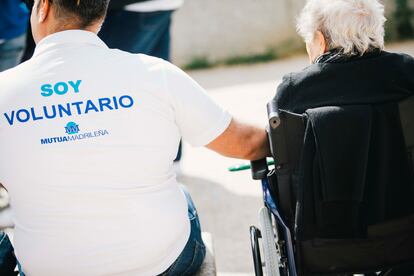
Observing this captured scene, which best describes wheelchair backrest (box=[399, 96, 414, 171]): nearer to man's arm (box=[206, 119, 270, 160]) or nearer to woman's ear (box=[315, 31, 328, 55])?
woman's ear (box=[315, 31, 328, 55])

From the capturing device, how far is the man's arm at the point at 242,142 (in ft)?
Result: 6.27

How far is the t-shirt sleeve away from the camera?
5.81 ft

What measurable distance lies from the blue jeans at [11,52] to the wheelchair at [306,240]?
2.60m

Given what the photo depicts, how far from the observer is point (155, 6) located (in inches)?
160

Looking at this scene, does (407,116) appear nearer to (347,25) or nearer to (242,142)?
(347,25)

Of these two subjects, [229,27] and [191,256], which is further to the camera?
[229,27]

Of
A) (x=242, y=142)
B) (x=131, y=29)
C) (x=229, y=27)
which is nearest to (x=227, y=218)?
(x=131, y=29)

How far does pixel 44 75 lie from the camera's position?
171 cm

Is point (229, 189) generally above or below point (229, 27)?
below

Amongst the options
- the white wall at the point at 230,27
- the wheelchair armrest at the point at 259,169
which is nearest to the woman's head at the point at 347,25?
the wheelchair armrest at the point at 259,169

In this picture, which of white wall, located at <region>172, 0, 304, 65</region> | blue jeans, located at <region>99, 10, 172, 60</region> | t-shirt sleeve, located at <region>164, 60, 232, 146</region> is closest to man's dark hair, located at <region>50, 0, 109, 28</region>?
t-shirt sleeve, located at <region>164, 60, 232, 146</region>

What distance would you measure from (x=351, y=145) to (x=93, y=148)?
0.84 meters

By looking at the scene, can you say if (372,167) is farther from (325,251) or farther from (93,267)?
(93,267)

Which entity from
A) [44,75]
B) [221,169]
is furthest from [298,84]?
[221,169]
